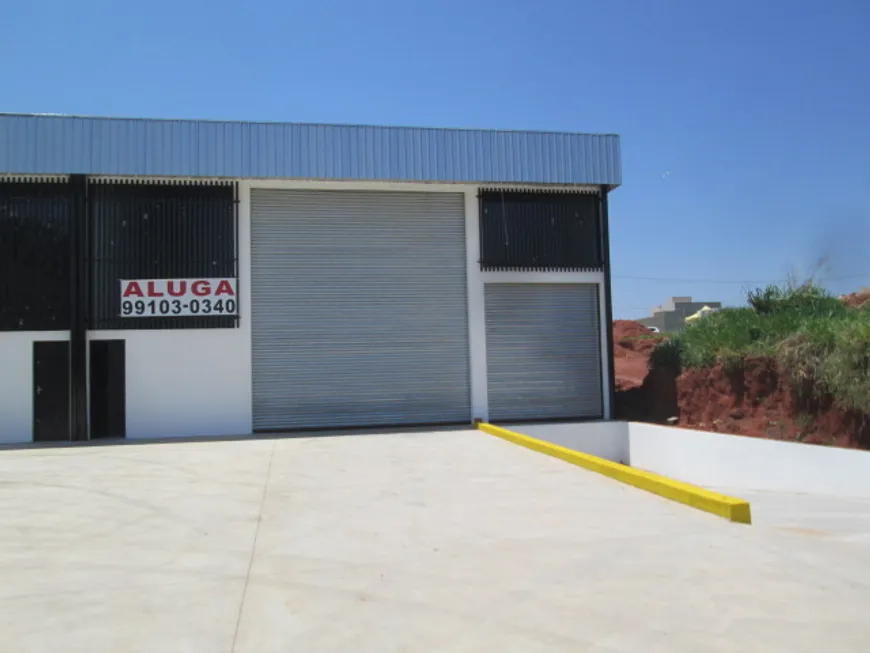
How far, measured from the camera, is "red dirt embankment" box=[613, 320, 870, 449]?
11.9 metres

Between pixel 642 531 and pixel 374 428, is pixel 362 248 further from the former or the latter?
pixel 642 531

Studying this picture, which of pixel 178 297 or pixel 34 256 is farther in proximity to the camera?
pixel 178 297

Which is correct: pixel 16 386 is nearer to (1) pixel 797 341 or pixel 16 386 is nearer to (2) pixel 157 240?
(2) pixel 157 240

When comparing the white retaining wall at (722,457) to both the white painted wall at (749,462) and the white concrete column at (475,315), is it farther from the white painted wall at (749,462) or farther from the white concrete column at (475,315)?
the white concrete column at (475,315)

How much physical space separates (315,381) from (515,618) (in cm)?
1208

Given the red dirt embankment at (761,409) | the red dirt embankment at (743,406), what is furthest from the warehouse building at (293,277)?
the red dirt embankment at (761,409)

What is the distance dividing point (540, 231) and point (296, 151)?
6082 mm

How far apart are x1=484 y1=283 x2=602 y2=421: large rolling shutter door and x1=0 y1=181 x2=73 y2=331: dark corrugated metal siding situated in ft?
31.1

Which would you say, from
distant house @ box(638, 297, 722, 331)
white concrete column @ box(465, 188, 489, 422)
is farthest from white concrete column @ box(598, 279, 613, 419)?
distant house @ box(638, 297, 722, 331)

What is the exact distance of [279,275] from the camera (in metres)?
15.9

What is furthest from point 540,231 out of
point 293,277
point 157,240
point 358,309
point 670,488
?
point 670,488

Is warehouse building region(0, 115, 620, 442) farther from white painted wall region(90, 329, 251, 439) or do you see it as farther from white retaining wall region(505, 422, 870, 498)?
white retaining wall region(505, 422, 870, 498)

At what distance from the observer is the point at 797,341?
43.4 ft

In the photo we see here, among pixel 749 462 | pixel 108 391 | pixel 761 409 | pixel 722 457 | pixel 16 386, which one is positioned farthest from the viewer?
pixel 108 391
